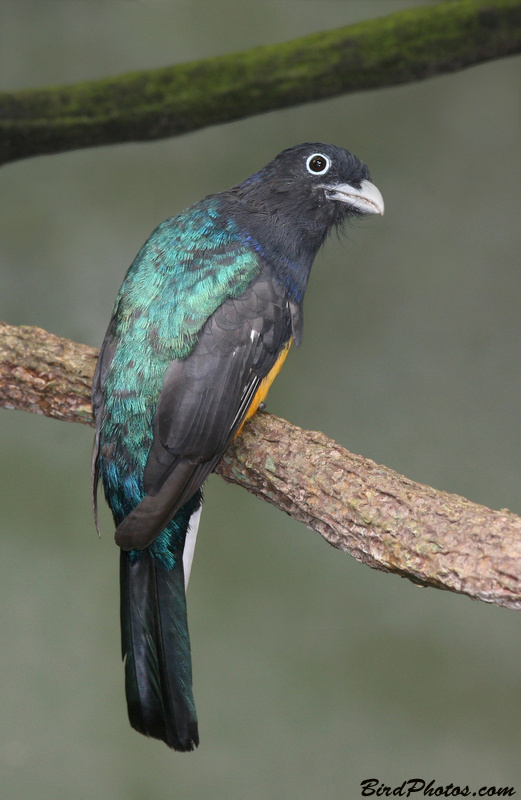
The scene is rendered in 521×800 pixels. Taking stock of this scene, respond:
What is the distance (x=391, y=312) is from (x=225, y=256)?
2371mm

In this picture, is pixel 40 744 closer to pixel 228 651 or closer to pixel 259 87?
pixel 228 651

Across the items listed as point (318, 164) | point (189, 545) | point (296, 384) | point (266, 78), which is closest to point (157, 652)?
point (189, 545)

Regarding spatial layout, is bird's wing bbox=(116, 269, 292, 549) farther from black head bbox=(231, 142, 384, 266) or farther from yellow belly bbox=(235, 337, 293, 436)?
black head bbox=(231, 142, 384, 266)

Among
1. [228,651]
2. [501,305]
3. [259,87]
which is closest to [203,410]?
[259,87]

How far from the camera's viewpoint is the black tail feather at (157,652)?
252 centimetres

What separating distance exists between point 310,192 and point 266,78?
56 cm

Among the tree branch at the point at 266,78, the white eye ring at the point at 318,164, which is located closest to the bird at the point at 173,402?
the white eye ring at the point at 318,164

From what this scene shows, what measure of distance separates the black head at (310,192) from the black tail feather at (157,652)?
1.16 metres

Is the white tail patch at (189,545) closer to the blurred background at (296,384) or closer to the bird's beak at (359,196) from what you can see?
the bird's beak at (359,196)

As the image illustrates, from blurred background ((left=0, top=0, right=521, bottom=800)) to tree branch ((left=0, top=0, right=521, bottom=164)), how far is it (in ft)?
5.22

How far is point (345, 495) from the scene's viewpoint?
2.30 meters

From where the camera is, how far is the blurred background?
441cm

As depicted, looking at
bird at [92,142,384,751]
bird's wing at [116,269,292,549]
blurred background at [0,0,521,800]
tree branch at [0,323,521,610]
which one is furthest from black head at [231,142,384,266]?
blurred background at [0,0,521,800]

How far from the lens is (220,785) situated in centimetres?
421
